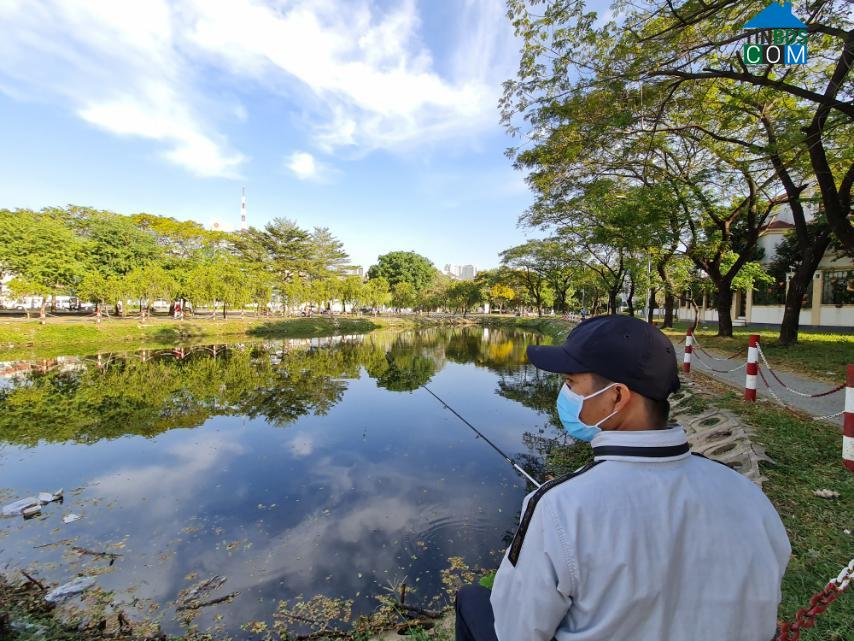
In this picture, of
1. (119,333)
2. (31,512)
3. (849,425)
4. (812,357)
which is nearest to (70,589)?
(31,512)

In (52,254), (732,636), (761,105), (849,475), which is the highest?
(761,105)

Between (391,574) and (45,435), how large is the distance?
8.23 meters

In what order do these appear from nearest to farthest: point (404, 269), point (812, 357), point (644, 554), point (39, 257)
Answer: point (644, 554) → point (812, 357) → point (39, 257) → point (404, 269)

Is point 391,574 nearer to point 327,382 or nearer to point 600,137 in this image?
point 600,137

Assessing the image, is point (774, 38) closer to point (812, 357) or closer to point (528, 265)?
point (812, 357)

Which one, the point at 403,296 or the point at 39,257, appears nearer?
the point at 39,257

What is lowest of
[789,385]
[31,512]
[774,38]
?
[31,512]

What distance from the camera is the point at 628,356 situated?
42.9 inches

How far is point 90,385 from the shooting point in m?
12.2

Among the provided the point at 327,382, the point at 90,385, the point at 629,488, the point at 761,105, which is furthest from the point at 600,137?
the point at 90,385

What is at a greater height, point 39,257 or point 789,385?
point 39,257

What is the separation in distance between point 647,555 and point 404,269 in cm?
5442

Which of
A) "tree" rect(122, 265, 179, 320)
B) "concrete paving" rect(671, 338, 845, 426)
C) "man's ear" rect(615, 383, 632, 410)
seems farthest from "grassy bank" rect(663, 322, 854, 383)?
"tree" rect(122, 265, 179, 320)

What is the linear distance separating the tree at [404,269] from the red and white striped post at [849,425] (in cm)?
5001
